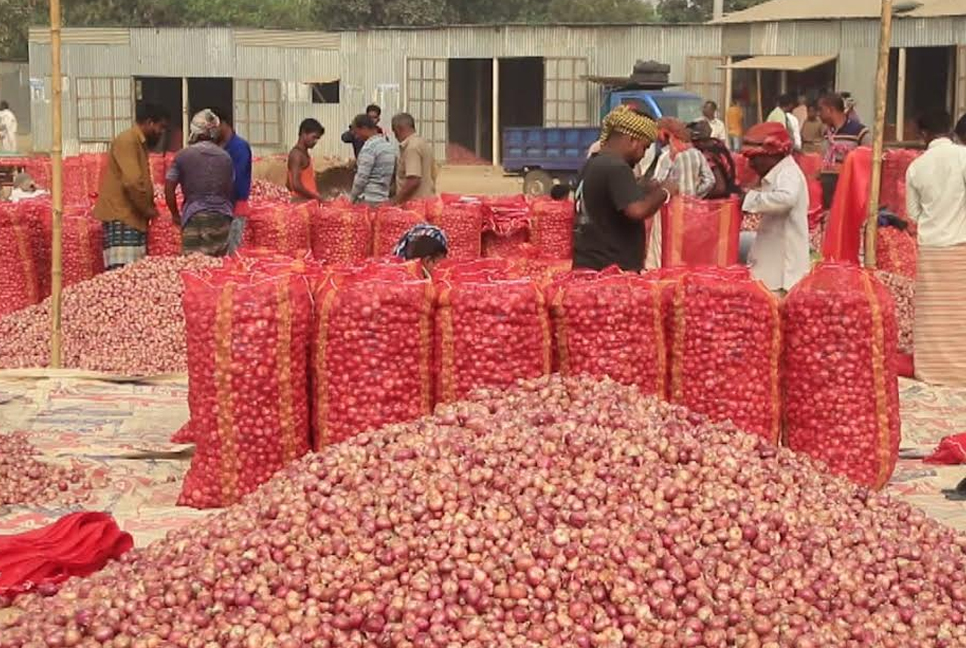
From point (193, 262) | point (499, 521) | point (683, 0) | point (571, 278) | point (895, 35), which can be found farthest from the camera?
point (683, 0)

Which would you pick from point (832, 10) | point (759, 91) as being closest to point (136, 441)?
point (832, 10)

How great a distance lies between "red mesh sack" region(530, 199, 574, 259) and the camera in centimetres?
1092

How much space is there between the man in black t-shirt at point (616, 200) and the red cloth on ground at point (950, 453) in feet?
4.75

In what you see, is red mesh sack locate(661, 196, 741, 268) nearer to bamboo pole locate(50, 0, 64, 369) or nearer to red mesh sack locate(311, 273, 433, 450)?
bamboo pole locate(50, 0, 64, 369)

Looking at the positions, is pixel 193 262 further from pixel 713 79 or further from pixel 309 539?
pixel 713 79

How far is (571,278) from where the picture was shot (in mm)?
5801

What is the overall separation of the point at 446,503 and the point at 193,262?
5699 mm

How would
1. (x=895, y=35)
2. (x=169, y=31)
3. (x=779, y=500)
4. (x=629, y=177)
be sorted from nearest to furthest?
1. (x=779, y=500)
2. (x=629, y=177)
3. (x=895, y=35)
4. (x=169, y=31)

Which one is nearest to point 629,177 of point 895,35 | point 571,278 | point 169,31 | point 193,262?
point 571,278

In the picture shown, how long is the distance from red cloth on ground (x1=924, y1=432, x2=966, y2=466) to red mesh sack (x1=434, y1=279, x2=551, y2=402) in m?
1.93

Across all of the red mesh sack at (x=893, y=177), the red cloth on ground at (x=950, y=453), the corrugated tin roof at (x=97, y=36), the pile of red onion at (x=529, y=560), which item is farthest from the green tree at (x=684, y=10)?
the pile of red onion at (x=529, y=560)

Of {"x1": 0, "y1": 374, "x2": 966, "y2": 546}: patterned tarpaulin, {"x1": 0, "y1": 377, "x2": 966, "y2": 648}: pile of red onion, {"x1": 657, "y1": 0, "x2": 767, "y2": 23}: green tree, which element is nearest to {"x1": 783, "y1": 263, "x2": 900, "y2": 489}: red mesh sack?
{"x1": 0, "y1": 374, "x2": 966, "y2": 546}: patterned tarpaulin

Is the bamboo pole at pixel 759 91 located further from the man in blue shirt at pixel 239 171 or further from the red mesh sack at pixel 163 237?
the red mesh sack at pixel 163 237

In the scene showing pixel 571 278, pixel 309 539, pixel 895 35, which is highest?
pixel 895 35
